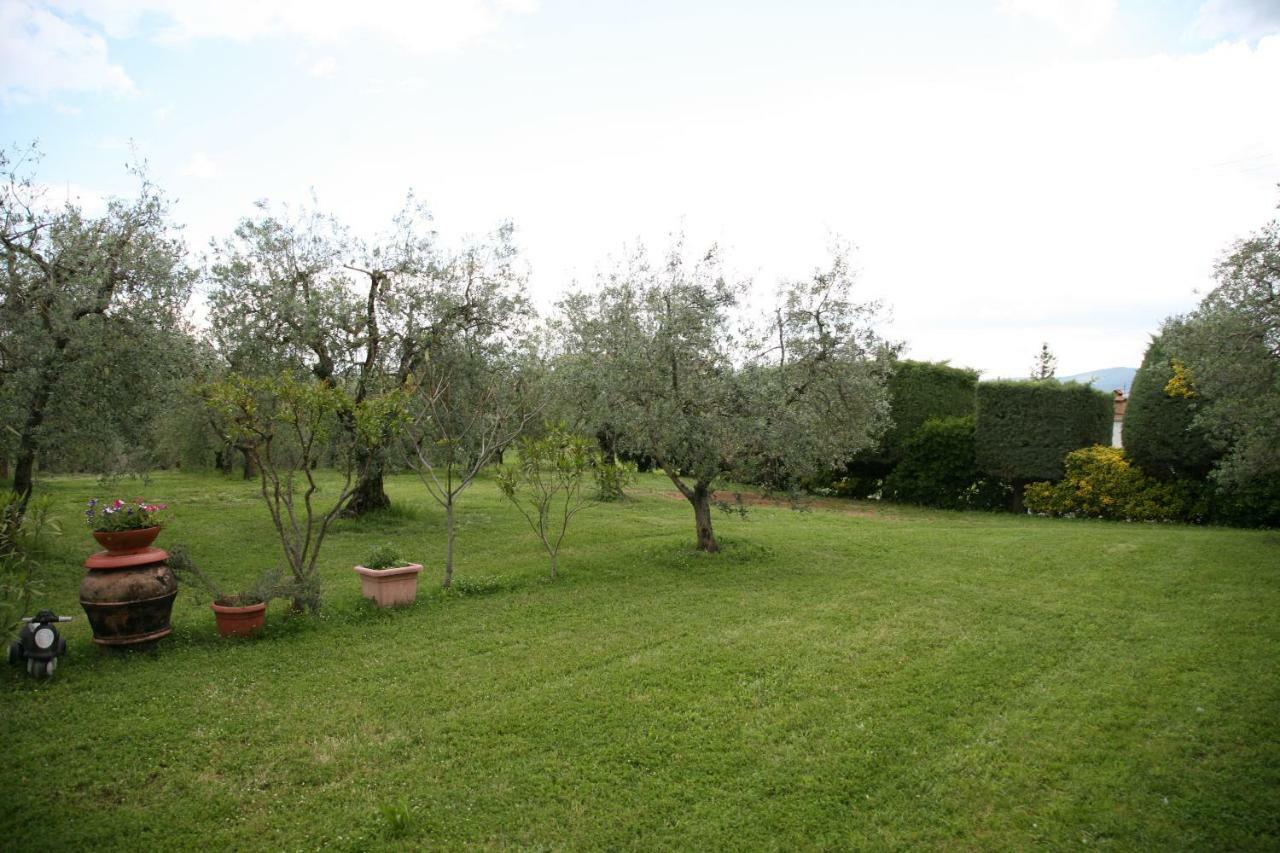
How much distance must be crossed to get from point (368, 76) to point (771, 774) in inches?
524

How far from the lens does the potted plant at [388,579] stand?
8555 millimetres

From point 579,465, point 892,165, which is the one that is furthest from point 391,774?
point 892,165

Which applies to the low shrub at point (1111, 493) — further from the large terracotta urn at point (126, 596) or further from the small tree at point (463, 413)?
the large terracotta urn at point (126, 596)

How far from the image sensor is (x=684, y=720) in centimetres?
542

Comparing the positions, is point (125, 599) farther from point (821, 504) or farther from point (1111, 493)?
point (1111, 493)

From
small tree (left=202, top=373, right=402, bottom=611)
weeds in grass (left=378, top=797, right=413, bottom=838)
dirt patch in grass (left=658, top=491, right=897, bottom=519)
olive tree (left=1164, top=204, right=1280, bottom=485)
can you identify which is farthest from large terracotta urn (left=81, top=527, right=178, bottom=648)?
olive tree (left=1164, top=204, right=1280, bottom=485)

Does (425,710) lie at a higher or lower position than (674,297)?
lower

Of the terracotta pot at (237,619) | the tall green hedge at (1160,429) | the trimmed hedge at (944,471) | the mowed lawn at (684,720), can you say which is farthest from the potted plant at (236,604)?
the trimmed hedge at (944,471)

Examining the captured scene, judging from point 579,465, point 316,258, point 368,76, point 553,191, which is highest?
point 368,76

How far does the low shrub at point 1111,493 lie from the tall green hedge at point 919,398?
4.18 m

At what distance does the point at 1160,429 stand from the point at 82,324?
20498mm

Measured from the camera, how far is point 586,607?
8.78m

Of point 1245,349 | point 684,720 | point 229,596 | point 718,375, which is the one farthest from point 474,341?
point 1245,349

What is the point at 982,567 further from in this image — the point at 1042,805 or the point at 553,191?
the point at 553,191
